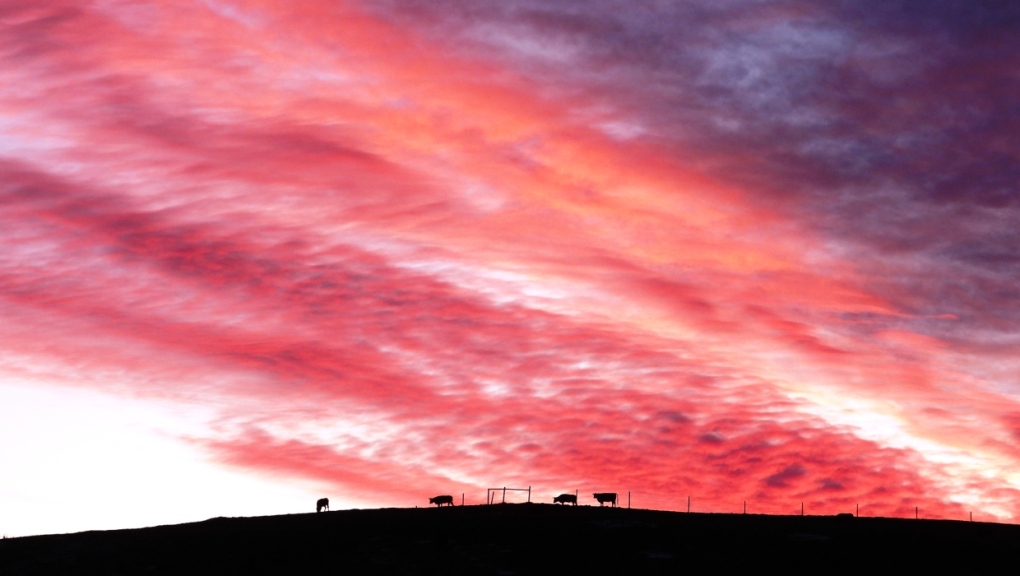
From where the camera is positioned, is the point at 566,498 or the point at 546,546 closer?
the point at 546,546

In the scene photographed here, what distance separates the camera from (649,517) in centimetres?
9269

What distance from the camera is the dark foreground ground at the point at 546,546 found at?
7444cm

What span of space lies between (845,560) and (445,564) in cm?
2739

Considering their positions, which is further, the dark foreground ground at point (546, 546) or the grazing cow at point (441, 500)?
the grazing cow at point (441, 500)

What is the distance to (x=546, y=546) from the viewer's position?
8175 centimetres

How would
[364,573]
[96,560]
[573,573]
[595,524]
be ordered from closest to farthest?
[573,573], [364,573], [595,524], [96,560]

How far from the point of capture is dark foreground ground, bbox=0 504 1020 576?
244 ft

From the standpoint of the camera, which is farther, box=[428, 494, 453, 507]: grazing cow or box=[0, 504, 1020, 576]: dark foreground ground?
box=[428, 494, 453, 507]: grazing cow

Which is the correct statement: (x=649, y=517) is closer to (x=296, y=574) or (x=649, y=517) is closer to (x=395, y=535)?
(x=395, y=535)

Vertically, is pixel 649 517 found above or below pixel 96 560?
above

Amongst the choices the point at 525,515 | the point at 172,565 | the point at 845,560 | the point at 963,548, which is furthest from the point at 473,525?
the point at 963,548

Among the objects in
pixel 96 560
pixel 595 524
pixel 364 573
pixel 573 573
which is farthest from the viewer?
pixel 96 560

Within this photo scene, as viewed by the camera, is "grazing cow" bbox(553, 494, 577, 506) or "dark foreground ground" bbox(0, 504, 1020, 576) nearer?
"dark foreground ground" bbox(0, 504, 1020, 576)

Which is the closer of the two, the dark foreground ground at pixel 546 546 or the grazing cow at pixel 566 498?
the dark foreground ground at pixel 546 546
